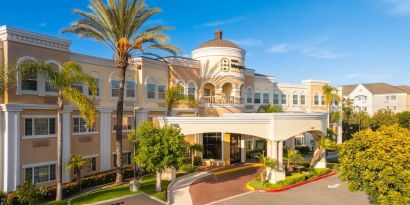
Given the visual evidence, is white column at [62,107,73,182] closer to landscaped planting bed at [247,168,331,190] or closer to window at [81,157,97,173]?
window at [81,157,97,173]

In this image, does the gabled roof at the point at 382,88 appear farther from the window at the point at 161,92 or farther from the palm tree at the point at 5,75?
the palm tree at the point at 5,75

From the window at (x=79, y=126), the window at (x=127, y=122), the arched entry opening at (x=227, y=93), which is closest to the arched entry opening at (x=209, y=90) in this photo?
the arched entry opening at (x=227, y=93)

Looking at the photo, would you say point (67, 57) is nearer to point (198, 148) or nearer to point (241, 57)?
point (198, 148)

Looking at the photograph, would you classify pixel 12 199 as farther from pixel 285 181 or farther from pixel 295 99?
pixel 295 99

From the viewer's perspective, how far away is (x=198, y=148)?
28.4 m

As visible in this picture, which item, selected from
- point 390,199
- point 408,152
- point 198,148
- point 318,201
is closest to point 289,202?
point 318,201

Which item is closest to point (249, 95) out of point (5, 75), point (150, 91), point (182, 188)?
point (150, 91)

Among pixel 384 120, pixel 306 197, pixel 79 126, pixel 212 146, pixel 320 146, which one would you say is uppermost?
pixel 79 126

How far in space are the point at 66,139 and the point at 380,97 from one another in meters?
79.8

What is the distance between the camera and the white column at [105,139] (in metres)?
25.9

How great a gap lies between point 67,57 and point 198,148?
543 inches

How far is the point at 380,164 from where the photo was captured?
12.8m

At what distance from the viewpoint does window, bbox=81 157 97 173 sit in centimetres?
2465

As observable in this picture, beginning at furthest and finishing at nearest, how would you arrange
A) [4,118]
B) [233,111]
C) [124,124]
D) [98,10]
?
[233,111]
[124,124]
[98,10]
[4,118]
